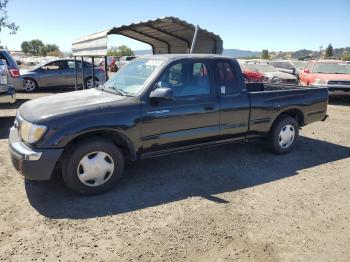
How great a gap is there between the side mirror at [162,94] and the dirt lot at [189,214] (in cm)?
125

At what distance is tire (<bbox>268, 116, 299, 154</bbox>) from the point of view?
619 centimetres

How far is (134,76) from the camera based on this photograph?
16.8 ft

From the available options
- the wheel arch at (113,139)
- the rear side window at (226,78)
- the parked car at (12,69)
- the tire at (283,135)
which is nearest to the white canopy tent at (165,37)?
the parked car at (12,69)

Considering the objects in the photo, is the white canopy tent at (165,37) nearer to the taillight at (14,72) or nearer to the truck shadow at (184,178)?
the taillight at (14,72)

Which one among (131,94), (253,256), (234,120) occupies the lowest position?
(253,256)

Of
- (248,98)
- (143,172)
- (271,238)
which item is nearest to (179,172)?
(143,172)

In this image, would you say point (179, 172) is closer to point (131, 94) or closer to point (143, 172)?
point (143, 172)

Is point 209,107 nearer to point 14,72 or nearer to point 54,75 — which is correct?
point 14,72

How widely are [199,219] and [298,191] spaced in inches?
66.5

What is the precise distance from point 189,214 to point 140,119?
1.41 meters

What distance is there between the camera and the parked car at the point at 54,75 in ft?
47.4

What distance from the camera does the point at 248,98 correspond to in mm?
5680

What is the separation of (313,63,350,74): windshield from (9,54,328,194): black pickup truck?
9.26 meters

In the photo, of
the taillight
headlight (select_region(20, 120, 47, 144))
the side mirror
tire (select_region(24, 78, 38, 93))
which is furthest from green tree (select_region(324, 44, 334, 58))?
headlight (select_region(20, 120, 47, 144))
